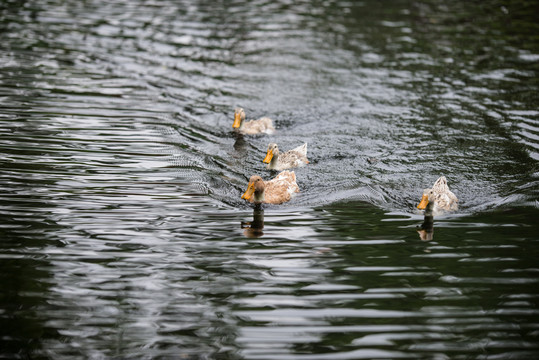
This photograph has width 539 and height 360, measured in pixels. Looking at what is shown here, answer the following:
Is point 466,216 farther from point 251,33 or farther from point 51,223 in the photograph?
point 251,33

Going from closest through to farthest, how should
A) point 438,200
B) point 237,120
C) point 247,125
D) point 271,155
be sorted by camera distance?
1. point 438,200
2. point 271,155
3. point 237,120
4. point 247,125

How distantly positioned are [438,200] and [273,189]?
2.23m

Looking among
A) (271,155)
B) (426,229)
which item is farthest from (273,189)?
(426,229)

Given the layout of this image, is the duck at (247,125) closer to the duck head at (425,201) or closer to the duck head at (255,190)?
the duck head at (255,190)

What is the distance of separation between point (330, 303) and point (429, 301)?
95 centimetres

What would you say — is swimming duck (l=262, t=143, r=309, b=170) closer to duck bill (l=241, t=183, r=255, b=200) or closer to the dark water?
the dark water

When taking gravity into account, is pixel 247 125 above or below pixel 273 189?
above

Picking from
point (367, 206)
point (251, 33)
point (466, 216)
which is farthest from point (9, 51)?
point (466, 216)

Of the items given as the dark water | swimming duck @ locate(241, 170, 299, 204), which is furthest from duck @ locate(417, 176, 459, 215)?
swimming duck @ locate(241, 170, 299, 204)

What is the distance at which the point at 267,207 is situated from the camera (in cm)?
884

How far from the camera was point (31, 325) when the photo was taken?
570 centimetres

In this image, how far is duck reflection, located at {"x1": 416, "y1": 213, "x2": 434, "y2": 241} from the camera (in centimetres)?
772

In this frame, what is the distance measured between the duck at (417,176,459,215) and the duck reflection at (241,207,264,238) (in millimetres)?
2057

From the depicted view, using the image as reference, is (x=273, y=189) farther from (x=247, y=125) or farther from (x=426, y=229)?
(x=247, y=125)
